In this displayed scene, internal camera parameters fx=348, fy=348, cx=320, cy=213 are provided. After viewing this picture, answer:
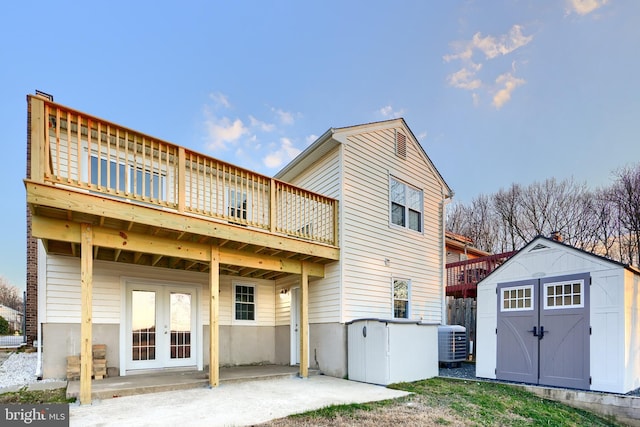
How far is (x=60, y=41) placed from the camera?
12.3 m

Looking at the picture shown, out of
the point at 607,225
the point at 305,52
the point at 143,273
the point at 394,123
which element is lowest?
the point at 143,273

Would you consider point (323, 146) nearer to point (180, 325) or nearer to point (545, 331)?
point (180, 325)

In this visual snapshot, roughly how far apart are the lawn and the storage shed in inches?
25.3

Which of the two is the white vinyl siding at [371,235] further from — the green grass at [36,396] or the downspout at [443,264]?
the green grass at [36,396]

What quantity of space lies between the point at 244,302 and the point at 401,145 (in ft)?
20.7

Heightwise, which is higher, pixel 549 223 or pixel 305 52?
pixel 305 52

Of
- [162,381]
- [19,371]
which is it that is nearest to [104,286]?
[19,371]

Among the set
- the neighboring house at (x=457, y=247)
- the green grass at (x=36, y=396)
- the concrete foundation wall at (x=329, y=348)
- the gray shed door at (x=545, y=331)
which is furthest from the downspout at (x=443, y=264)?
the green grass at (x=36, y=396)

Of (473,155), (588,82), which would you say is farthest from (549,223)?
(588,82)

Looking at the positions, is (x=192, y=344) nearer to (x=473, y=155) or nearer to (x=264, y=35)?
(x=264, y=35)

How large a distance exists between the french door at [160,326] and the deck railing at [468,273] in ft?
35.9

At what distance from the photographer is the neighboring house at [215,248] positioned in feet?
17.1

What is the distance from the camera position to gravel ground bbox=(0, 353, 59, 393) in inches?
242

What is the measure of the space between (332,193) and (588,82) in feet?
37.5
